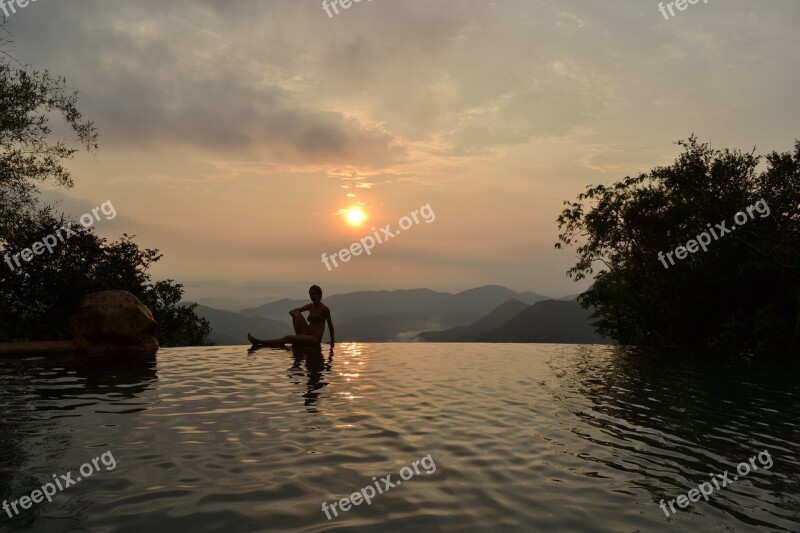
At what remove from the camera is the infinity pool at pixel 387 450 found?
5.00 metres

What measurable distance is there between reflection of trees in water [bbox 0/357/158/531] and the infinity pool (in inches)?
1.8

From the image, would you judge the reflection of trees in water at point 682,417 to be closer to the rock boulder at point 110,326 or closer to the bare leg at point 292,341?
the bare leg at point 292,341

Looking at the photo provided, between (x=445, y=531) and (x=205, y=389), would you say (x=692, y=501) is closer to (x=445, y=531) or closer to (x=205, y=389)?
(x=445, y=531)

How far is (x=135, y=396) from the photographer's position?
35.3 ft

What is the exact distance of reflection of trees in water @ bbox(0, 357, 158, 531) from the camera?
17.8 feet

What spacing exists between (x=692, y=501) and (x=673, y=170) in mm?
28850

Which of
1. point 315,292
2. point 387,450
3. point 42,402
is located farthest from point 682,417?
point 315,292

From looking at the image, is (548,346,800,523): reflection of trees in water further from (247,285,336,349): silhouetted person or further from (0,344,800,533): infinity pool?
(247,285,336,349): silhouetted person

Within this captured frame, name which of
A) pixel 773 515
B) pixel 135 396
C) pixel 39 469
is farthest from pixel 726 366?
pixel 39 469

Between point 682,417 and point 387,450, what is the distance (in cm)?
667

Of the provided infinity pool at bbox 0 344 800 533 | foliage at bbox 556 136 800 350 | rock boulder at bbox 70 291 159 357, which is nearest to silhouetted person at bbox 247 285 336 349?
rock boulder at bbox 70 291 159 357

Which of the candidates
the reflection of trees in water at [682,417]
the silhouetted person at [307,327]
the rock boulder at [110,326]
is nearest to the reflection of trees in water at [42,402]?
the rock boulder at [110,326]

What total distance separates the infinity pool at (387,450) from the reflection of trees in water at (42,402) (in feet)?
0.15

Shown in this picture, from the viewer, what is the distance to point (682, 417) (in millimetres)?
10211
